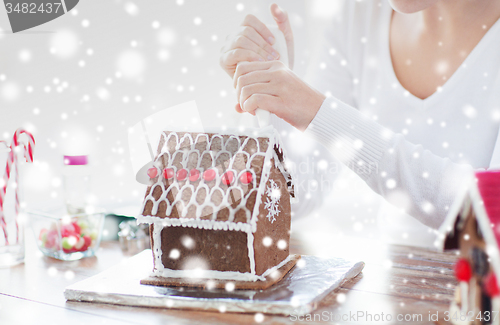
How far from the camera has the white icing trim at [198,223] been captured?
0.65 meters

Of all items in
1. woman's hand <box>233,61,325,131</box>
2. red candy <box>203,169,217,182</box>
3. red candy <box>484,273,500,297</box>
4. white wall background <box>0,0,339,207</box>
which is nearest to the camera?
red candy <box>484,273,500,297</box>

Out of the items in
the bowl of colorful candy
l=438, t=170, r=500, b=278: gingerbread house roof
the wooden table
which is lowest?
the wooden table

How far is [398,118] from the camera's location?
1207 mm

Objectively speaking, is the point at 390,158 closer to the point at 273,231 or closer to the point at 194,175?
the point at 273,231

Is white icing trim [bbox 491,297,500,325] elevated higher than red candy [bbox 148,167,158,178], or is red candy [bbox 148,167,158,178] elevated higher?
red candy [bbox 148,167,158,178]

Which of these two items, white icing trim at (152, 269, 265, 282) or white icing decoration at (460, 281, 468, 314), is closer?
white icing decoration at (460, 281, 468, 314)

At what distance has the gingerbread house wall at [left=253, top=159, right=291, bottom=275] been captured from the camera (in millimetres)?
694

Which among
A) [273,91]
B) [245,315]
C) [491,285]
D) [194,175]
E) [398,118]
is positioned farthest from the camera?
[398,118]

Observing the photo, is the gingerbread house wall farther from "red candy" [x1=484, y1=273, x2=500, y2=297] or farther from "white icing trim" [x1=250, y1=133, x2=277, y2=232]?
"red candy" [x1=484, y1=273, x2=500, y2=297]

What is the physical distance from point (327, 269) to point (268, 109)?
13.2 inches

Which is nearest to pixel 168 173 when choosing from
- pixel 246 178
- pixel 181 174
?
pixel 181 174

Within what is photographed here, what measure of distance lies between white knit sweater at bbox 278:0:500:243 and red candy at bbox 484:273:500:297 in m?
0.46

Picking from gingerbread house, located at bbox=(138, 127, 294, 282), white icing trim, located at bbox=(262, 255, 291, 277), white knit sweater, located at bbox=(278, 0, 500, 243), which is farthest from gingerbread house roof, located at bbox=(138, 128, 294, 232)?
white knit sweater, located at bbox=(278, 0, 500, 243)

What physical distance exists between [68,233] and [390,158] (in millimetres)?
717
